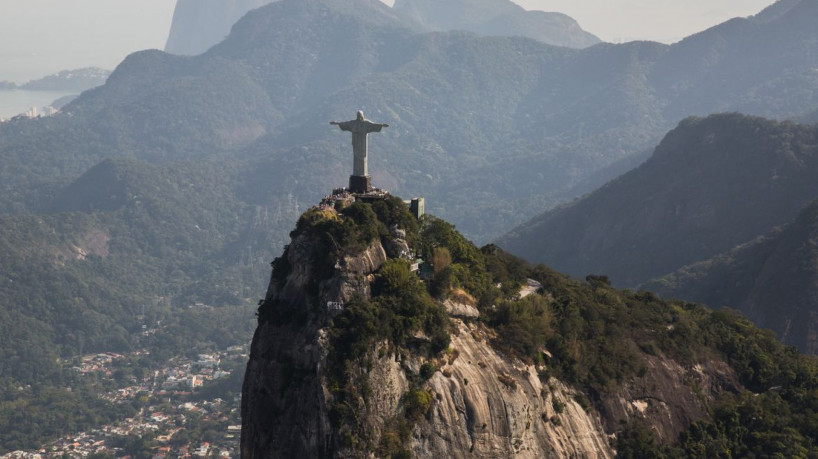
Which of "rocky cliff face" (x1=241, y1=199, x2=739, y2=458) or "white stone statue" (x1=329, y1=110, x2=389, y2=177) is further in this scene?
"white stone statue" (x1=329, y1=110, x2=389, y2=177)

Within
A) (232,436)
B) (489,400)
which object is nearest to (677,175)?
(232,436)

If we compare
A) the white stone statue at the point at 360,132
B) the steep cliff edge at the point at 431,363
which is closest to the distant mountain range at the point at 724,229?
the steep cliff edge at the point at 431,363

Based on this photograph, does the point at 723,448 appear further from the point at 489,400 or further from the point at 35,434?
the point at 35,434

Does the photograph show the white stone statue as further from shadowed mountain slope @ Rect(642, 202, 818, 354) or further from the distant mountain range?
the distant mountain range

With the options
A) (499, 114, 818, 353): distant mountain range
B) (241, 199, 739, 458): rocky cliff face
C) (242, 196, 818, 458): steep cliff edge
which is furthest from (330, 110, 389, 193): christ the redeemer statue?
(499, 114, 818, 353): distant mountain range

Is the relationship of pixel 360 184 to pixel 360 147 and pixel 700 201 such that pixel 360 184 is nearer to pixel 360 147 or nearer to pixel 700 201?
pixel 360 147

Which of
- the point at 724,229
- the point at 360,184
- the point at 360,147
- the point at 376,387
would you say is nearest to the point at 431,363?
the point at 376,387

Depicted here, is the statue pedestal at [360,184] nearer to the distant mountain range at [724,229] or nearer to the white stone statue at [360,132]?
the white stone statue at [360,132]
